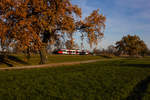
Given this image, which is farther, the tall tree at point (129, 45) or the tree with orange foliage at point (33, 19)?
the tall tree at point (129, 45)

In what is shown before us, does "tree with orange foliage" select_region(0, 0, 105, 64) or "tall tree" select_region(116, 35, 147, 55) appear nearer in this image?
"tree with orange foliage" select_region(0, 0, 105, 64)

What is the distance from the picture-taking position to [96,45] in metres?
18.5

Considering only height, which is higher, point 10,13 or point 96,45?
point 10,13

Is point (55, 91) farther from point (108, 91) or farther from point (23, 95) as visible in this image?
point (108, 91)

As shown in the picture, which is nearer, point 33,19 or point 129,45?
point 33,19

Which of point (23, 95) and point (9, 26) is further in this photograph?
point (9, 26)

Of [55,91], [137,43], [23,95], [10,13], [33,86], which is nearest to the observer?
[23,95]

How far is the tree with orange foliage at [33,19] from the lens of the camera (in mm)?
14266

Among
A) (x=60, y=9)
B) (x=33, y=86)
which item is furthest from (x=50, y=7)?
(x=33, y=86)

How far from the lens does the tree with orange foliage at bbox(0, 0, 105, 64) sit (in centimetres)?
1427

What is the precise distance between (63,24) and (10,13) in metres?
6.00


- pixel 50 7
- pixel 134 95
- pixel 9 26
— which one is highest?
pixel 50 7

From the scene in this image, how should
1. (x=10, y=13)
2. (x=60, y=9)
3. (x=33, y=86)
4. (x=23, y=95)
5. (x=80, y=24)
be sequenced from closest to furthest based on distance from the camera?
1. (x=23, y=95)
2. (x=33, y=86)
3. (x=10, y=13)
4. (x=60, y=9)
5. (x=80, y=24)

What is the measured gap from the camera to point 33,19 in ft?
49.0
